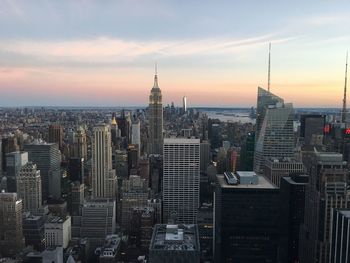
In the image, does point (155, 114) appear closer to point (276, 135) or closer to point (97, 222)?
point (276, 135)

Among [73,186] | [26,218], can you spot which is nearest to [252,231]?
[26,218]

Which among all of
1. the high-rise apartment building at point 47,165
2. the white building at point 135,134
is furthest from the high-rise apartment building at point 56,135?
the white building at point 135,134

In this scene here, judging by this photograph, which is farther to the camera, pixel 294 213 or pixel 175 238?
pixel 294 213

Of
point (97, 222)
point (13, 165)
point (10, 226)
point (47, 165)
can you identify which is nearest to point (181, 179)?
point (97, 222)

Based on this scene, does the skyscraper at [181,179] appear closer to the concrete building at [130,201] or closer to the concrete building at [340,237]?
the concrete building at [130,201]

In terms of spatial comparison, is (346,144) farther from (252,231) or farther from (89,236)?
(89,236)

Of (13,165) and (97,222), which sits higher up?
(13,165)
